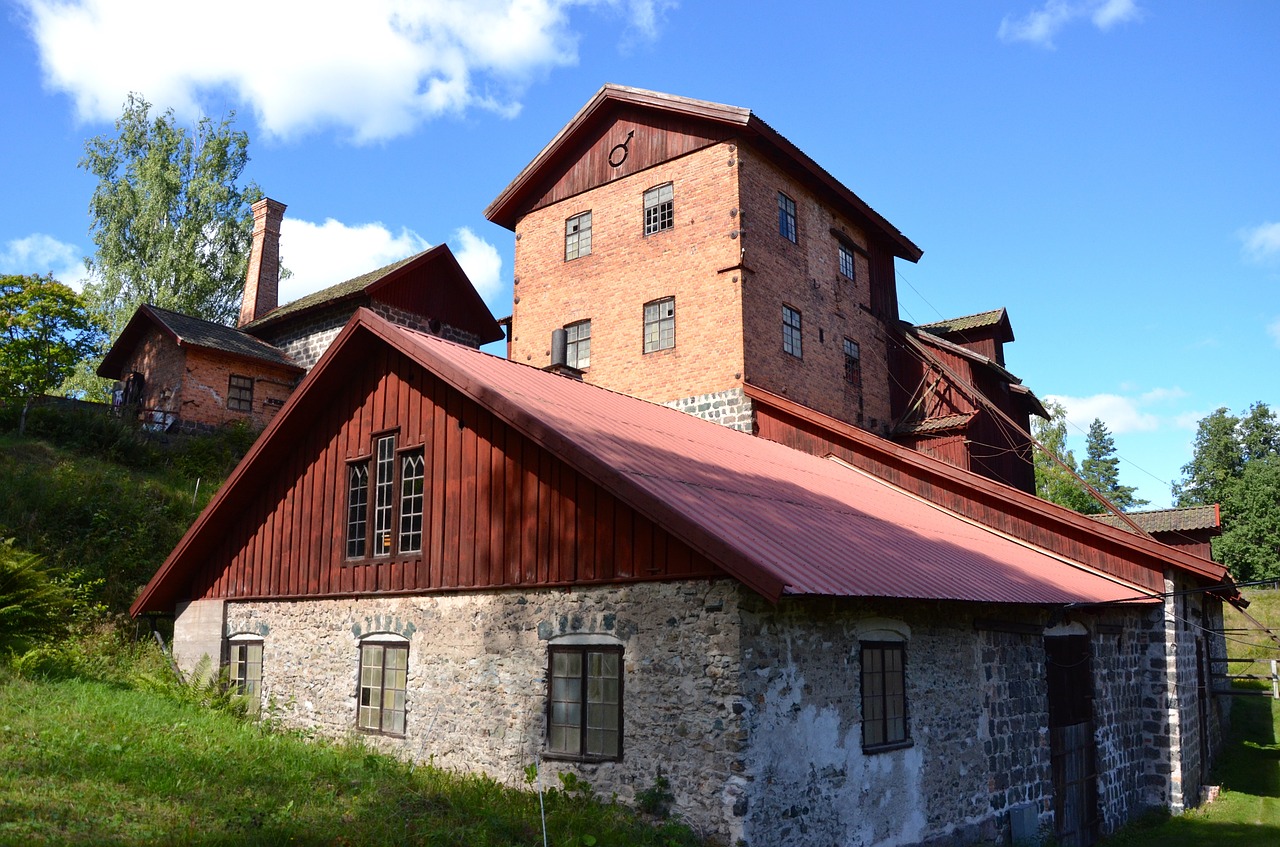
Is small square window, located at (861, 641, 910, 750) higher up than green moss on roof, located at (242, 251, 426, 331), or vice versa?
green moss on roof, located at (242, 251, 426, 331)

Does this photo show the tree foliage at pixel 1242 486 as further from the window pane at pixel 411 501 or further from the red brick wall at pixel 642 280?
the window pane at pixel 411 501

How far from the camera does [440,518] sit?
12406 millimetres

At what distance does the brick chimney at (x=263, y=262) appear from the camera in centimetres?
3325

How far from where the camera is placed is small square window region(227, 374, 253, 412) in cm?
2847

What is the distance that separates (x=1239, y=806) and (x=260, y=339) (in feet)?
96.4

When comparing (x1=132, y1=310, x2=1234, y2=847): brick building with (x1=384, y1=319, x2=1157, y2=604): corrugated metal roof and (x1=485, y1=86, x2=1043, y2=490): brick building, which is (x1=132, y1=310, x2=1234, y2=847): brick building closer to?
(x1=384, y1=319, x2=1157, y2=604): corrugated metal roof

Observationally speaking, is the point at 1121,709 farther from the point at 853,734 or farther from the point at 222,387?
the point at 222,387

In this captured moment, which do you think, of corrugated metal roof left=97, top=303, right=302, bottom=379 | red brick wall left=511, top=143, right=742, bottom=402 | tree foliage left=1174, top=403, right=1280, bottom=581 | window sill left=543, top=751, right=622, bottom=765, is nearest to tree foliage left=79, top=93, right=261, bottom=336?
corrugated metal roof left=97, top=303, right=302, bottom=379

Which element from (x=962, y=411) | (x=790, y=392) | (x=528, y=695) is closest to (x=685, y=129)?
(x=790, y=392)

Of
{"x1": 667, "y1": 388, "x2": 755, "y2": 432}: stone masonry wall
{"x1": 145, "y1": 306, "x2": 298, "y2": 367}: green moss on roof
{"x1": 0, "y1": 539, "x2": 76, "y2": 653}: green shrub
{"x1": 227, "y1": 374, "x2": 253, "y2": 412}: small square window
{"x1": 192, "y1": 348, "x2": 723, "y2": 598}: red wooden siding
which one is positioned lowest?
{"x1": 0, "y1": 539, "x2": 76, "y2": 653}: green shrub

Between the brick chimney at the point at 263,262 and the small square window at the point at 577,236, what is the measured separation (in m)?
14.3

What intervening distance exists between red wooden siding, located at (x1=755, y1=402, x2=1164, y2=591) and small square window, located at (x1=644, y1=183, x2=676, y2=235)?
5.60 m

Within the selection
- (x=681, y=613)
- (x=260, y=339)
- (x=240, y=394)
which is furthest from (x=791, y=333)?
(x=260, y=339)

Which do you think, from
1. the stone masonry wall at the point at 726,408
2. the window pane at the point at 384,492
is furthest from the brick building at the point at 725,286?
the window pane at the point at 384,492
